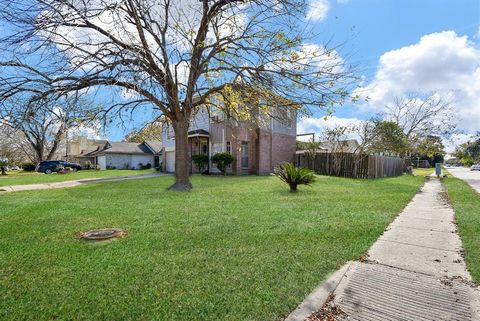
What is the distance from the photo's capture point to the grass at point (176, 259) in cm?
277

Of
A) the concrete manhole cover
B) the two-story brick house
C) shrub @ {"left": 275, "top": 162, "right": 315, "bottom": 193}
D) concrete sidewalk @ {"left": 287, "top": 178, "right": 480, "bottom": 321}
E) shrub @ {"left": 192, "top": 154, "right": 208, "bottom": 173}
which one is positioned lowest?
concrete sidewalk @ {"left": 287, "top": 178, "right": 480, "bottom": 321}

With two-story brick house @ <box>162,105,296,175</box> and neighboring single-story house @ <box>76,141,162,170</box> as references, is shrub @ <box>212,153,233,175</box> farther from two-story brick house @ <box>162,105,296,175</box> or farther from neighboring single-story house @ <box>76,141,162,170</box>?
neighboring single-story house @ <box>76,141,162,170</box>

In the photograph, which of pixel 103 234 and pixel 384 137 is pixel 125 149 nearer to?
pixel 384 137

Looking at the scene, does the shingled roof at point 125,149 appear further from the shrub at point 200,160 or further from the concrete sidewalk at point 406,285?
the concrete sidewalk at point 406,285

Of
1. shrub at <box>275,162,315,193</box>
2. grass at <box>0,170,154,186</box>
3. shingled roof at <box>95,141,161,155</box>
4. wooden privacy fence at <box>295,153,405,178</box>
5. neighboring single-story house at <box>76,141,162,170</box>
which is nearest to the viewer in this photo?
shrub at <box>275,162,315,193</box>

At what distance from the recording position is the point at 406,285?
320 cm

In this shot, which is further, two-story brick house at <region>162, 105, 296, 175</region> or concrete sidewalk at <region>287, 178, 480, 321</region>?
two-story brick house at <region>162, 105, 296, 175</region>

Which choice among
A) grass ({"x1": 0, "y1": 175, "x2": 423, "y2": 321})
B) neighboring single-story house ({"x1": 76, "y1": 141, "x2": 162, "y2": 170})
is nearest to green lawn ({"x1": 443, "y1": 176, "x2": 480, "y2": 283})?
grass ({"x1": 0, "y1": 175, "x2": 423, "y2": 321})

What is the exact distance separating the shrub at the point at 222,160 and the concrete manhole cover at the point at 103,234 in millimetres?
13458

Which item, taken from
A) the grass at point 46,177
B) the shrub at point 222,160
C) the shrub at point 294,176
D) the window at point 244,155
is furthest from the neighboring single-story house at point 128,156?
the shrub at point 294,176

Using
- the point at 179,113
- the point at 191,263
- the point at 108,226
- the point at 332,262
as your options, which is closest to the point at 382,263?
the point at 332,262

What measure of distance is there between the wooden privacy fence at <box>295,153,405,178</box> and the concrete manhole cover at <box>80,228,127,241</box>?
17.6 meters

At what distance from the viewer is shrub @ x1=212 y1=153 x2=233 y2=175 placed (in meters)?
18.8

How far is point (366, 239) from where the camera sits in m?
4.85
